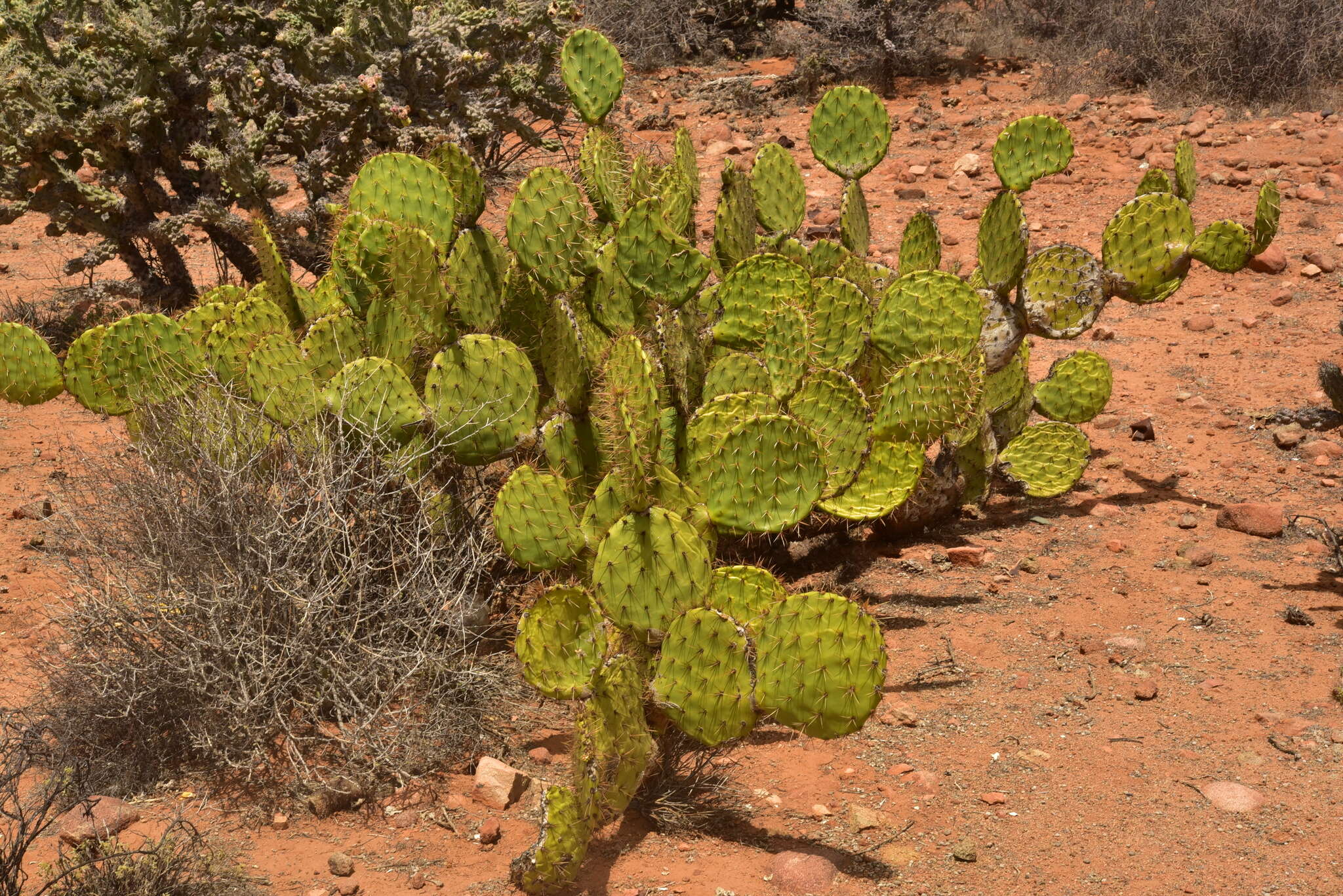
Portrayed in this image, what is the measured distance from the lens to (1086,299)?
199 inches

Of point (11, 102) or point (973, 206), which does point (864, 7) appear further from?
point (11, 102)

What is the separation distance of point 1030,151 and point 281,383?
10.1 feet

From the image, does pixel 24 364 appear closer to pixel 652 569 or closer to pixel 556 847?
pixel 652 569

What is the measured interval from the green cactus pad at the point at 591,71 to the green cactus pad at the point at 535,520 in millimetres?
1595

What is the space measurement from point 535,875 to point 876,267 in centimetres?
319

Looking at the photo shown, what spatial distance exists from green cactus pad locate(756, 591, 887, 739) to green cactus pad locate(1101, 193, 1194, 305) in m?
2.73

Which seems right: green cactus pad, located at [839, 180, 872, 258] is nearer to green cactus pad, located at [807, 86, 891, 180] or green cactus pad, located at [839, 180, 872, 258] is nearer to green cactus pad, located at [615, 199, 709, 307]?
green cactus pad, located at [807, 86, 891, 180]

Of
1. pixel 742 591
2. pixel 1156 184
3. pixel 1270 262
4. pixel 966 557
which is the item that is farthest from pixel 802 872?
pixel 1270 262

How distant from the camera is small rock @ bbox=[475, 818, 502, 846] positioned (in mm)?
3199

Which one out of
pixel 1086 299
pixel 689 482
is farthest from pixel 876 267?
pixel 689 482

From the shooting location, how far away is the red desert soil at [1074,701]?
3.10m

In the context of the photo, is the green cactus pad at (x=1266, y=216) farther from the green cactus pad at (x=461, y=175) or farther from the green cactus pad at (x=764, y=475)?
the green cactus pad at (x=461, y=175)

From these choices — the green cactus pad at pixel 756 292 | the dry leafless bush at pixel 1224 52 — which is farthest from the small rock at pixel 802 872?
the dry leafless bush at pixel 1224 52

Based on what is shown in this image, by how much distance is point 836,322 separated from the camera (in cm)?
453
